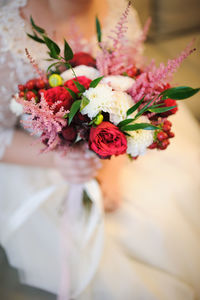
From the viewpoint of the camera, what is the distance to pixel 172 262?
2.23 feet

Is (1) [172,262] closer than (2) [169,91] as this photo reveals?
Answer: No

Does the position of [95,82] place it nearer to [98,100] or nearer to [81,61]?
[98,100]

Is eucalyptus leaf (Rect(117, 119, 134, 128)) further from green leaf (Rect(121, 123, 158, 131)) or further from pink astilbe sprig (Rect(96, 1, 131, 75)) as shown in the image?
pink astilbe sprig (Rect(96, 1, 131, 75))

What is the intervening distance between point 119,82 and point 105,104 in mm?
86

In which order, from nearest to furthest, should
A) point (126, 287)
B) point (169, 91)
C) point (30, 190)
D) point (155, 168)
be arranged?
point (169, 91), point (126, 287), point (30, 190), point (155, 168)

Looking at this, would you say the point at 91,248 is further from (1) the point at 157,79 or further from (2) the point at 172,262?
(1) the point at 157,79

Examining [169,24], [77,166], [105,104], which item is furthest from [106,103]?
[169,24]

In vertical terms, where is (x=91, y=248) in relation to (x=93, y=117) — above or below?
below

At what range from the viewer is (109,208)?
0.78 metres

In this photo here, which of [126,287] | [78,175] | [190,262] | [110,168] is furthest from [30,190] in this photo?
[190,262]

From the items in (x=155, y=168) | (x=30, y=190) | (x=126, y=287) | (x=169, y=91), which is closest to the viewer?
(x=169, y=91)

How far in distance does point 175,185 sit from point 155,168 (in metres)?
0.10

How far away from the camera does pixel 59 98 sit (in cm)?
42

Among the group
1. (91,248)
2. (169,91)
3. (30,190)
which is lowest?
(91,248)
